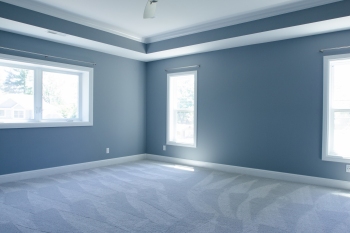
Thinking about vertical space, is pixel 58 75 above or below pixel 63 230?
above

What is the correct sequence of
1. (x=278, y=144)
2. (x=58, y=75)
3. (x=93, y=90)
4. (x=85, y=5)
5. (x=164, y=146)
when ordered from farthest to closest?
(x=164, y=146) < (x=93, y=90) < (x=58, y=75) < (x=278, y=144) < (x=85, y=5)

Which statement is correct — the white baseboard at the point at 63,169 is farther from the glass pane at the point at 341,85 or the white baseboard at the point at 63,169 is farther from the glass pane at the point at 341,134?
the glass pane at the point at 341,85

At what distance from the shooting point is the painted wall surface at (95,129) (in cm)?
426

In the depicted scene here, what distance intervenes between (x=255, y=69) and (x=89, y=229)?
383cm

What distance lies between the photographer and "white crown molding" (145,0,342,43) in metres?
3.63

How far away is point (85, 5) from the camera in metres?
3.83

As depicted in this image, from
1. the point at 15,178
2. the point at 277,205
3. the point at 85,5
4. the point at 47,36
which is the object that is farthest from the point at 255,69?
the point at 15,178

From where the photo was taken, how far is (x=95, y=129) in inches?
214

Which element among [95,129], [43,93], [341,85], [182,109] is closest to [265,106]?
[341,85]

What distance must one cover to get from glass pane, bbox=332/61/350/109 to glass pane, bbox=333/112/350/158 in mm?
158

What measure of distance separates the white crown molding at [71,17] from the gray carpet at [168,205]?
2.66 m

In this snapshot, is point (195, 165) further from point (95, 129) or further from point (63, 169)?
point (63, 169)

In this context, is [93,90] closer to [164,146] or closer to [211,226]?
[164,146]

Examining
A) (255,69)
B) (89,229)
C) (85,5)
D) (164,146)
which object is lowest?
(89,229)
